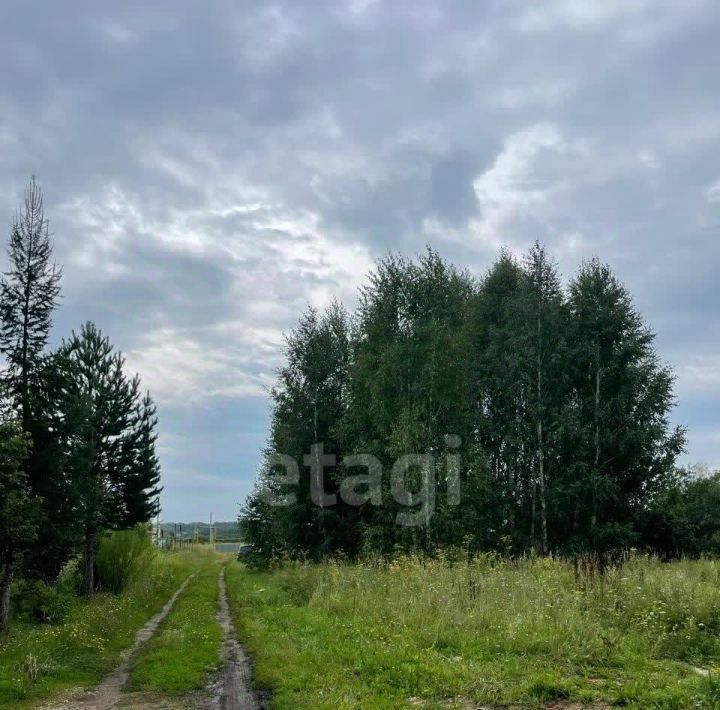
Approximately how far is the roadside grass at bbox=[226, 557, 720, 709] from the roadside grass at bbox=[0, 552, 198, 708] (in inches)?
114

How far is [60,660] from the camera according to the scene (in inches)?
483

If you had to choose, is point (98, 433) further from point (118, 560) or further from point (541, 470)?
point (541, 470)

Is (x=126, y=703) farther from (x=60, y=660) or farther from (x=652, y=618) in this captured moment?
(x=652, y=618)

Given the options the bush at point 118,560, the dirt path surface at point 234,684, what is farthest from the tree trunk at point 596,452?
the bush at point 118,560

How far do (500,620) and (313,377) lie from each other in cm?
2126

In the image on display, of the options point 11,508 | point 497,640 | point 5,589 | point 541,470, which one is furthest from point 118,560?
point 497,640

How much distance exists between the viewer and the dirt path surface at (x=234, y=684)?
8750 millimetres

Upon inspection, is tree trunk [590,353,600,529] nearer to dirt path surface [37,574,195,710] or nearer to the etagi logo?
the etagi logo

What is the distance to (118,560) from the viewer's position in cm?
2822

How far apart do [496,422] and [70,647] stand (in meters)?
21.7

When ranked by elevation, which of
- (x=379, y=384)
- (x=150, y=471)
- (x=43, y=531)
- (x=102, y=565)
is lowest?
(x=102, y=565)

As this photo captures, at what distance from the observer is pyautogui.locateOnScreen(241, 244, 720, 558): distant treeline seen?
1057 inches

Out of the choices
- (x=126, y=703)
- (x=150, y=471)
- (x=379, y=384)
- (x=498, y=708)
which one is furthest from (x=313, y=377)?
(x=498, y=708)

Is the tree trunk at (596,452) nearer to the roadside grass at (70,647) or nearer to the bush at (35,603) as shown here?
the roadside grass at (70,647)
